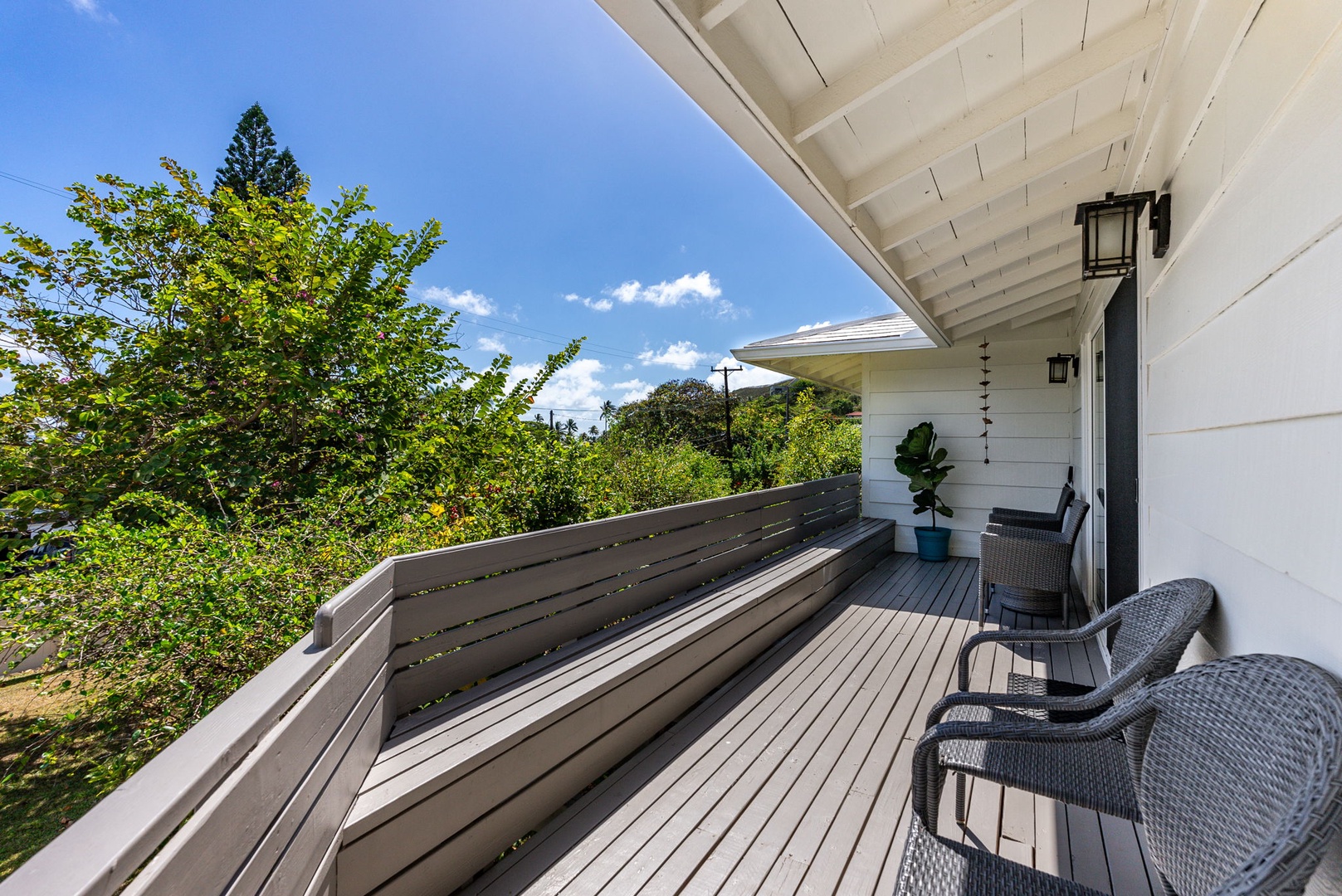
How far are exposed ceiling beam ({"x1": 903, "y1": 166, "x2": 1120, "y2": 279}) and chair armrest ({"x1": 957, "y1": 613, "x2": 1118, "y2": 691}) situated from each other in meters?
2.22

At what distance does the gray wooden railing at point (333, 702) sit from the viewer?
2.06 ft

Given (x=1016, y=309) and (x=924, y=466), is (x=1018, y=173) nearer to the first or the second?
(x=1016, y=309)

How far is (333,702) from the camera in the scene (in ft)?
4.02

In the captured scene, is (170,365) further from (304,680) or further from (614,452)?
(304,680)

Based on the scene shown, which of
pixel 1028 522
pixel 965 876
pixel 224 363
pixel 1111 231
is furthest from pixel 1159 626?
pixel 224 363

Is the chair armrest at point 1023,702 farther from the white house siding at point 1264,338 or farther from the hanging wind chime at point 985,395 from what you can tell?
the hanging wind chime at point 985,395

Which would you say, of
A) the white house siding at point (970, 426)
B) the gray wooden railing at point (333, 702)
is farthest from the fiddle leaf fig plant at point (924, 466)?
the gray wooden railing at point (333, 702)

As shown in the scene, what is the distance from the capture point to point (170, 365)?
3.31 metres

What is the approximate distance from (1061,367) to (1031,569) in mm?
2646

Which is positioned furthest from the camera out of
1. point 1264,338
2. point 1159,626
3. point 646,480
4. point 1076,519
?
point 646,480

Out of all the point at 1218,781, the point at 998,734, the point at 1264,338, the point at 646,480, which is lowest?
the point at 998,734

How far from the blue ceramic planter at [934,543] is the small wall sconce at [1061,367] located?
1.81 metres

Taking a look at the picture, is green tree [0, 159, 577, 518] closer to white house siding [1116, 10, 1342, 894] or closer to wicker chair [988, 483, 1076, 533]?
white house siding [1116, 10, 1342, 894]

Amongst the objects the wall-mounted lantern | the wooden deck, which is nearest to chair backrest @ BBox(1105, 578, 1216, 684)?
the wooden deck
